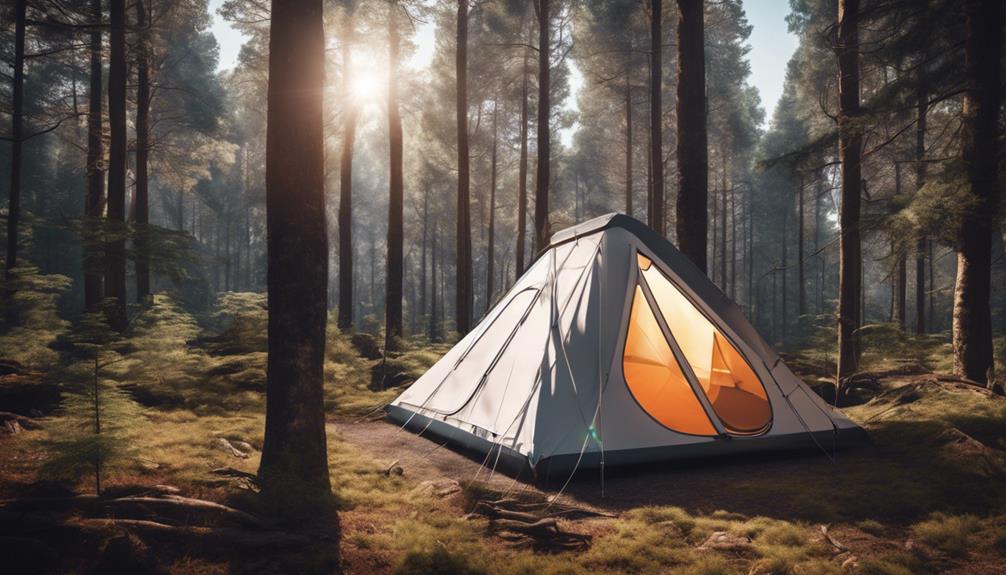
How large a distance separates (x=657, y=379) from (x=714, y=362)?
1.34 m

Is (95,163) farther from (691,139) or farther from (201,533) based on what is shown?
(691,139)

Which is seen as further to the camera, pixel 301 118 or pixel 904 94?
pixel 904 94

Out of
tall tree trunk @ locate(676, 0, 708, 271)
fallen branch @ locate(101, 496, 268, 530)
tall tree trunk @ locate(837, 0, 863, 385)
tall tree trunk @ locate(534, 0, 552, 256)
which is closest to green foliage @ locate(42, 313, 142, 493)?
fallen branch @ locate(101, 496, 268, 530)

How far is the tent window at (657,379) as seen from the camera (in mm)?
6148

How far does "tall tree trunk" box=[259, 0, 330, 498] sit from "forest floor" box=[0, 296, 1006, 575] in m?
0.48

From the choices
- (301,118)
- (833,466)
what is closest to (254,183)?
(301,118)

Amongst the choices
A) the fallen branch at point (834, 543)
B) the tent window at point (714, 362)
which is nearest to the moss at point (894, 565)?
the fallen branch at point (834, 543)

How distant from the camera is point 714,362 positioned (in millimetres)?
7715

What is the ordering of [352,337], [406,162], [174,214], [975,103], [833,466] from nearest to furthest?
[833,466], [975,103], [352,337], [406,162], [174,214]

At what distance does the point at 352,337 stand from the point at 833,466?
12.5 meters

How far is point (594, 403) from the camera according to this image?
217 inches

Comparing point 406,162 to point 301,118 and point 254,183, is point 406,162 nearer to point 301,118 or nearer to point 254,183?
point 254,183

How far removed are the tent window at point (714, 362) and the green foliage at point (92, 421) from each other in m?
5.06

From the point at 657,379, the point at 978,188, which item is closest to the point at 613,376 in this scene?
the point at 657,379
